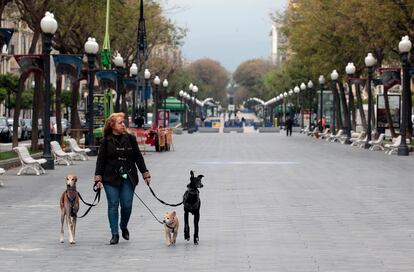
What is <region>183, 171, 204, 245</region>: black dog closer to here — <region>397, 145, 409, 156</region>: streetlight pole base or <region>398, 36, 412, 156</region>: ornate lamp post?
<region>398, 36, 412, 156</region>: ornate lamp post

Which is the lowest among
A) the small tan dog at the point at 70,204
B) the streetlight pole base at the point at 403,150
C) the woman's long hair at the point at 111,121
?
the streetlight pole base at the point at 403,150

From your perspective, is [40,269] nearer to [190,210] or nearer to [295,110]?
[190,210]

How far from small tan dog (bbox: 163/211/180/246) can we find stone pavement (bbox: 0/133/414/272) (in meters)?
0.14

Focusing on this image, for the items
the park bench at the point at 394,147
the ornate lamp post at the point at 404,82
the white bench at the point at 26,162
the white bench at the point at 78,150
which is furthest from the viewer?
the park bench at the point at 394,147

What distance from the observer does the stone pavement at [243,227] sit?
12492 mm

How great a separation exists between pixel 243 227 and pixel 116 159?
3025 millimetres

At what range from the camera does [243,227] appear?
53.5 ft

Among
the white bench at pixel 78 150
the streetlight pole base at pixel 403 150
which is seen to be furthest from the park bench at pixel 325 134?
the white bench at pixel 78 150

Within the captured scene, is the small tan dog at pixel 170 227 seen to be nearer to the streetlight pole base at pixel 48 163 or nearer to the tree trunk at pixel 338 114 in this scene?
the streetlight pole base at pixel 48 163

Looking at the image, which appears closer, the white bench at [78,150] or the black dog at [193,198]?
the black dog at [193,198]

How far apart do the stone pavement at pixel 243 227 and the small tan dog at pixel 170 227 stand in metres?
0.14

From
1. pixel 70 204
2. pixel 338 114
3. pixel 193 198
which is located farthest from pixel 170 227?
pixel 338 114

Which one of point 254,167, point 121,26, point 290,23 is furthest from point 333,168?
point 290,23

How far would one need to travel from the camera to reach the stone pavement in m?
12.5
